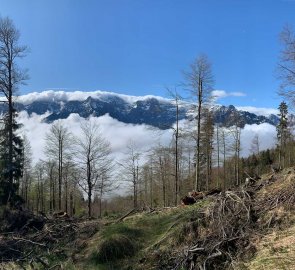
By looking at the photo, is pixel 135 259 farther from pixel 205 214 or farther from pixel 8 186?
pixel 8 186

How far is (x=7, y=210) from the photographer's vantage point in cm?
1886

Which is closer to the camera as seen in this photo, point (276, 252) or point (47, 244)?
point (276, 252)

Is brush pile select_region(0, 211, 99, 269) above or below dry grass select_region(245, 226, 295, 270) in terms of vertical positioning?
below

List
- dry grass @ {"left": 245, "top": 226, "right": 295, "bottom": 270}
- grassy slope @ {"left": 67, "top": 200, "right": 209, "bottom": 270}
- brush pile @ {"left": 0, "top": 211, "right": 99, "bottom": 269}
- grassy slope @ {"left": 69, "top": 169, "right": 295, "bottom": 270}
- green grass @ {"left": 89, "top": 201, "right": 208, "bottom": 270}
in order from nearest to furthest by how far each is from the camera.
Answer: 1. dry grass @ {"left": 245, "top": 226, "right": 295, "bottom": 270}
2. grassy slope @ {"left": 69, "top": 169, "right": 295, "bottom": 270}
3. grassy slope @ {"left": 67, "top": 200, "right": 209, "bottom": 270}
4. green grass @ {"left": 89, "top": 201, "right": 208, "bottom": 270}
5. brush pile @ {"left": 0, "top": 211, "right": 99, "bottom": 269}

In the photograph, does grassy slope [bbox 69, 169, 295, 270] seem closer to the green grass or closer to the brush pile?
the green grass

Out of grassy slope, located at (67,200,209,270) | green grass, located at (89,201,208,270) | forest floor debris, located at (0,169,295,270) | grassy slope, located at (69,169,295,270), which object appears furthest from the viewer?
green grass, located at (89,201,208,270)

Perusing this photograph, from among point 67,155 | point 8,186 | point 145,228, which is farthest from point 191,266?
point 67,155

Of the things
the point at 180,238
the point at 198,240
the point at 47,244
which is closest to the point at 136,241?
the point at 180,238

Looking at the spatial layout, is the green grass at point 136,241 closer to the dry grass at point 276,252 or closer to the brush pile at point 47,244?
the brush pile at point 47,244

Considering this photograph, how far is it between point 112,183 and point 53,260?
3687 centimetres

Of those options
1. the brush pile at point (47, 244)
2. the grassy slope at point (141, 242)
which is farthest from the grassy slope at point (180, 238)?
the brush pile at point (47, 244)

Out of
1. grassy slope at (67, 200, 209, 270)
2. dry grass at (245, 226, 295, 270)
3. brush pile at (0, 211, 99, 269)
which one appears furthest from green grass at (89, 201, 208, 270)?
dry grass at (245, 226, 295, 270)

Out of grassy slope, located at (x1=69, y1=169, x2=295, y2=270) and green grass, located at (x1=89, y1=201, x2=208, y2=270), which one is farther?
green grass, located at (x1=89, y1=201, x2=208, y2=270)

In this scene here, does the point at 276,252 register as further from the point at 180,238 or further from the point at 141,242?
the point at 141,242
